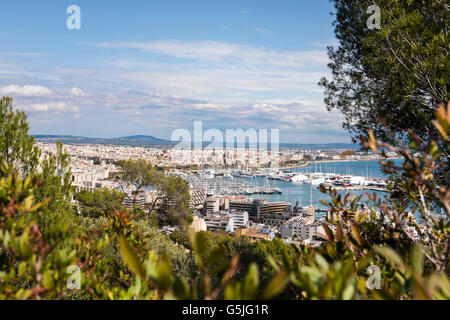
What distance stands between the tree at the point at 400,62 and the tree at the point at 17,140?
210 inches

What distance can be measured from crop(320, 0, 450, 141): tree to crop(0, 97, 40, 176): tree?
5.35 meters

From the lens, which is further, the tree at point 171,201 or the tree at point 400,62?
the tree at point 171,201

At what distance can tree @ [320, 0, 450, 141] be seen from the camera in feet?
12.0

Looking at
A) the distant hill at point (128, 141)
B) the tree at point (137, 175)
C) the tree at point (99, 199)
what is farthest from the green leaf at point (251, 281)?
the distant hill at point (128, 141)

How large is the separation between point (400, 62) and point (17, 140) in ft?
19.7

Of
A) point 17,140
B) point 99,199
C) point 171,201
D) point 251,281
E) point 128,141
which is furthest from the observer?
point 128,141

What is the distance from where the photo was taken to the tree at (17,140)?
5.80 metres

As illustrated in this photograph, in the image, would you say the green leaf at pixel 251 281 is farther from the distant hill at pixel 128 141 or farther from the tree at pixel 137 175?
the distant hill at pixel 128 141

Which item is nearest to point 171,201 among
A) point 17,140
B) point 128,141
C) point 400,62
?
point 17,140

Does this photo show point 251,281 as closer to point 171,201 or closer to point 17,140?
point 17,140

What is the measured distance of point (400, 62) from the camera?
3.87 m

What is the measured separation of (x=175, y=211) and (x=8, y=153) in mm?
6397

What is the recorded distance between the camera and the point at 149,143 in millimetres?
61438
